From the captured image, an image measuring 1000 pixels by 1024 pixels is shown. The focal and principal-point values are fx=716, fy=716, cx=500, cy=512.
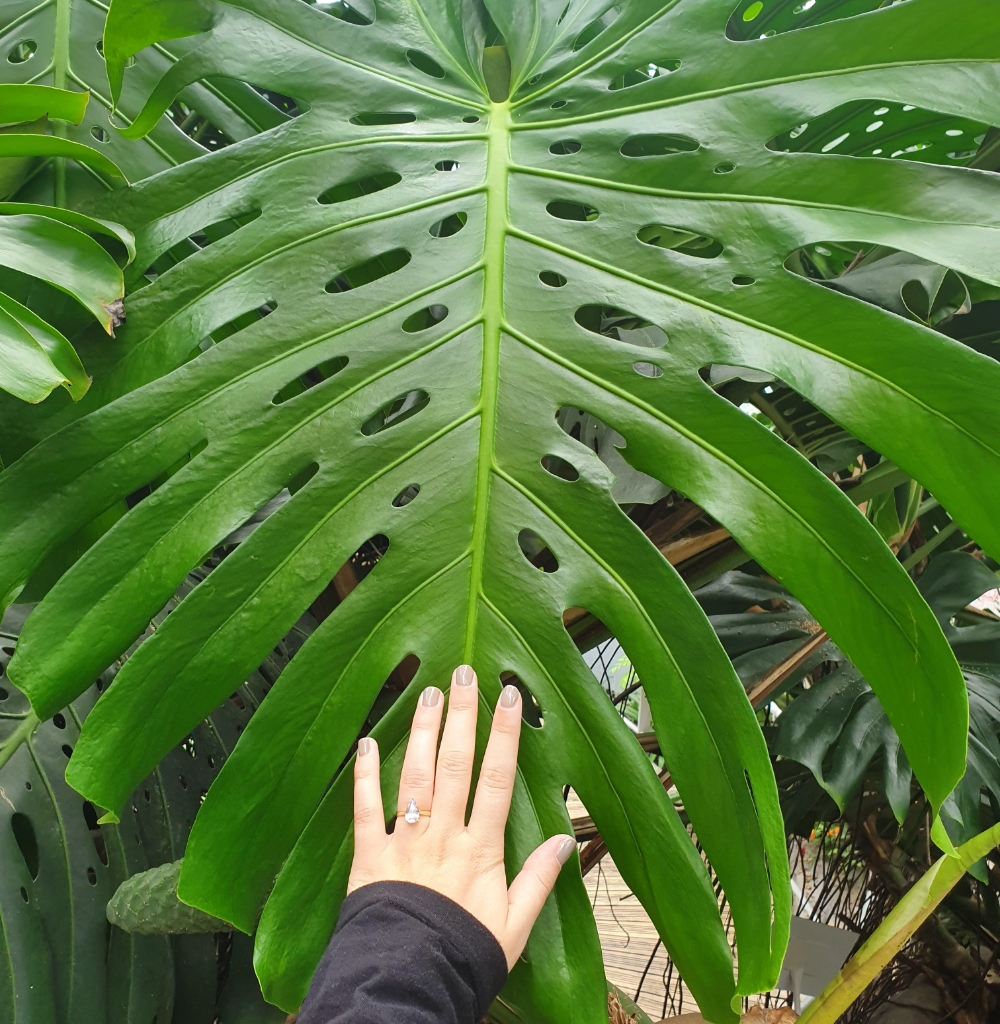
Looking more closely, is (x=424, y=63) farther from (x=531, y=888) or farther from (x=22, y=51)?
(x=531, y=888)

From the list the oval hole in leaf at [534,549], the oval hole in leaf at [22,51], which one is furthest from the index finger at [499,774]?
the oval hole in leaf at [22,51]

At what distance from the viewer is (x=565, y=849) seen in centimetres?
56

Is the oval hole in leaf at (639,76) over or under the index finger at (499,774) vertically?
over

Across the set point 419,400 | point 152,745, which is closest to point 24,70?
point 419,400

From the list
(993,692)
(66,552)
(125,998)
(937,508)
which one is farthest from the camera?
(937,508)

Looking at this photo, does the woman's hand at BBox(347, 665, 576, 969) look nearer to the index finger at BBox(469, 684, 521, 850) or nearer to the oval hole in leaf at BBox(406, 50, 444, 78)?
the index finger at BBox(469, 684, 521, 850)

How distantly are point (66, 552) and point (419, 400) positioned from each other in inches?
14.5

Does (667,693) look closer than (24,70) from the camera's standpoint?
Yes

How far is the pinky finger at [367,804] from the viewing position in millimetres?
555

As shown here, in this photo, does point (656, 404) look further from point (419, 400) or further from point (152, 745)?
point (152, 745)

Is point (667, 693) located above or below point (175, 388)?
below

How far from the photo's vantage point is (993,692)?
1088 millimetres

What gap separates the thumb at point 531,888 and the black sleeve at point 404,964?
17mm

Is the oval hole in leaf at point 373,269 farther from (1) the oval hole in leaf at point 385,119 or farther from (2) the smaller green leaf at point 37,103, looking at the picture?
(2) the smaller green leaf at point 37,103
